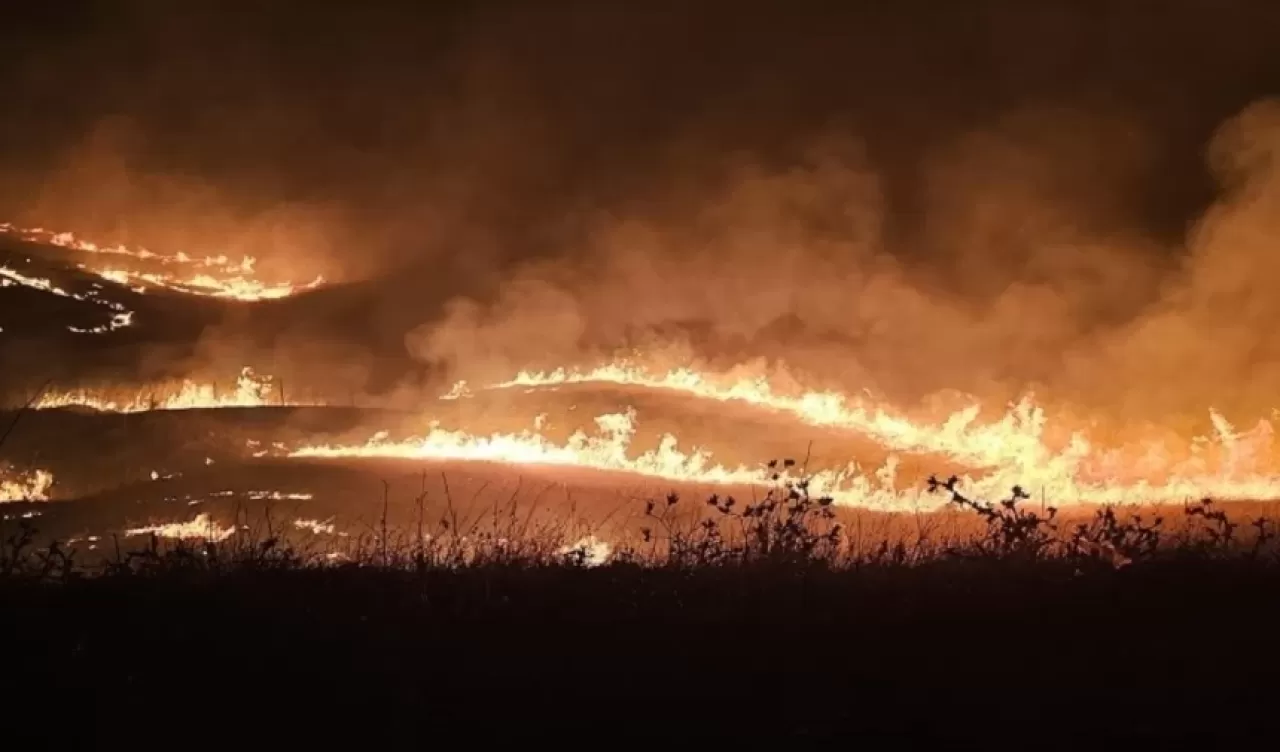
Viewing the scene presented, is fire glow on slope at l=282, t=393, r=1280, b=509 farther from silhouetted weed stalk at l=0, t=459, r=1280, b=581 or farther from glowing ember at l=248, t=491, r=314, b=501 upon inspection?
silhouetted weed stalk at l=0, t=459, r=1280, b=581

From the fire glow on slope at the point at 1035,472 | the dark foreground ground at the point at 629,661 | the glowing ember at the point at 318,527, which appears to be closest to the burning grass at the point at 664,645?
the dark foreground ground at the point at 629,661

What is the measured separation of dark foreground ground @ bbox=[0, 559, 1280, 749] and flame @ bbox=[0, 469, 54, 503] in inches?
2221

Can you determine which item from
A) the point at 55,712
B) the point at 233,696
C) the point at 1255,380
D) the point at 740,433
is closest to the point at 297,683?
the point at 233,696

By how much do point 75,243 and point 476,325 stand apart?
127ft

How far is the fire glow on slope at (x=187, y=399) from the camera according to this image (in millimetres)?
70250

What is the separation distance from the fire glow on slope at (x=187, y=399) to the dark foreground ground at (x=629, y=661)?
213 ft

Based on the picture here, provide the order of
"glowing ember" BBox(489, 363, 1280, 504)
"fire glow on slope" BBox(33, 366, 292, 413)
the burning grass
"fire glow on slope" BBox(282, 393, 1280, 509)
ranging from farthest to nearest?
"fire glow on slope" BBox(33, 366, 292, 413) → "glowing ember" BBox(489, 363, 1280, 504) → "fire glow on slope" BBox(282, 393, 1280, 509) → the burning grass

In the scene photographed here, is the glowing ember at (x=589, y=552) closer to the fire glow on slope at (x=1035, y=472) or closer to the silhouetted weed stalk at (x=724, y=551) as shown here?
the silhouetted weed stalk at (x=724, y=551)

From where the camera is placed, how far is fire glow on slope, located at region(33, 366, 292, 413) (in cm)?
7025

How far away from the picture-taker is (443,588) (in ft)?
28.3

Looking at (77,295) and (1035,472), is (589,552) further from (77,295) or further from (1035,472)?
(77,295)

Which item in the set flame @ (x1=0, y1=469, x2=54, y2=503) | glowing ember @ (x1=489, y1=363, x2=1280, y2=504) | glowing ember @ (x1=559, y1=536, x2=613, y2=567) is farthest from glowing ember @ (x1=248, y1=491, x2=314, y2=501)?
glowing ember @ (x1=559, y1=536, x2=613, y2=567)

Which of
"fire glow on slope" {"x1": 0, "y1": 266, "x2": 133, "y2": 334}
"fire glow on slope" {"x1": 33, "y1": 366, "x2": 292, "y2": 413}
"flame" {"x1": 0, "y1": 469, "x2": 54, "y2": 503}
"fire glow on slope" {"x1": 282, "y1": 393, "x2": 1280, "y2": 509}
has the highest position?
"fire glow on slope" {"x1": 0, "y1": 266, "x2": 133, "y2": 334}

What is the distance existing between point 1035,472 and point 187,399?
5665cm
